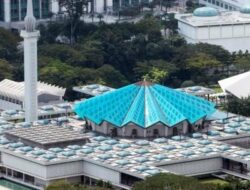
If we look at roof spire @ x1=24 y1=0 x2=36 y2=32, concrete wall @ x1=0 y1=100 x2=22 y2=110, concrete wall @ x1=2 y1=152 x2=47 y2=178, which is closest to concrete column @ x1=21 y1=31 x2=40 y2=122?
roof spire @ x1=24 y1=0 x2=36 y2=32

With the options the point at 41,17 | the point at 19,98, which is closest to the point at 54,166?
the point at 19,98

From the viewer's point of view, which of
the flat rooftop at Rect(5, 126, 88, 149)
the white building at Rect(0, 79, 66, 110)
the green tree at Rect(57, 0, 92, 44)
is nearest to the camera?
the flat rooftop at Rect(5, 126, 88, 149)

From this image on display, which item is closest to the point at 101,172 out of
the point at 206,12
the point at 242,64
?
the point at 242,64

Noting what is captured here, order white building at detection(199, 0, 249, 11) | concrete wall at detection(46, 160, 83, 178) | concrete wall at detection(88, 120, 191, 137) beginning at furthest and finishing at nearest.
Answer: white building at detection(199, 0, 249, 11) < concrete wall at detection(88, 120, 191, 137) < concrete wall at detection(46, 160, 83, 178)

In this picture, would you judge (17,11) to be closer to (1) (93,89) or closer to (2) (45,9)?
(2) (45,9)

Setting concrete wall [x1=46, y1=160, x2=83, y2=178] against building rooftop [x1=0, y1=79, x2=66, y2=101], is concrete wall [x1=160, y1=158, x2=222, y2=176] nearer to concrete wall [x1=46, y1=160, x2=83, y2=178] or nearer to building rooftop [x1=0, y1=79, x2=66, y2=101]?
concrete wall [x1=46, y1=160, x2=83, y2=178]

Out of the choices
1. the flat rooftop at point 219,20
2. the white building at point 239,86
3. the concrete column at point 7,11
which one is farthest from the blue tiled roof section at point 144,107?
the concrete column at point 7,11

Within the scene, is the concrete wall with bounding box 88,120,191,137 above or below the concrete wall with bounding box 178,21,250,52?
below
